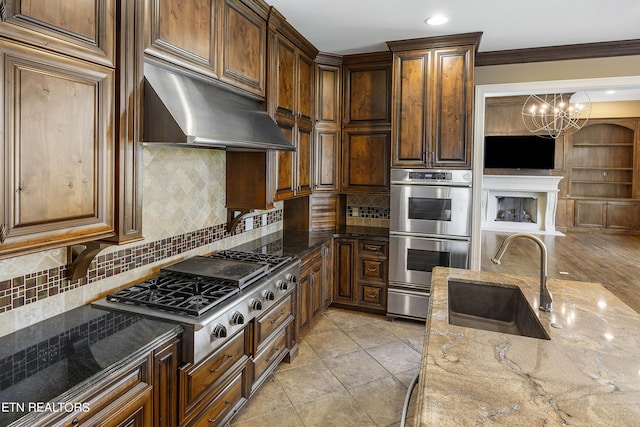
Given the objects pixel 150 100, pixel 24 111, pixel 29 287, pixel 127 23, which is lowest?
pixel 29 287

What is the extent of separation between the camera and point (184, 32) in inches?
77.9

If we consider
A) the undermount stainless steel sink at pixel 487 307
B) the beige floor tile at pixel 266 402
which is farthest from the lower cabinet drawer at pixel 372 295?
the undermount stainless steel sink at pixel 487 307

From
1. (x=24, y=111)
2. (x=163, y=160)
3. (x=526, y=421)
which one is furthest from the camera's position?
(x=163, y=160)

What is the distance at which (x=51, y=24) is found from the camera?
51.3 inches

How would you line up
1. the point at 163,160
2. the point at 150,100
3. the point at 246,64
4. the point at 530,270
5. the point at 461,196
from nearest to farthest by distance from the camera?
the point at 150,100
the point at 163,160
the point at 246,64
the point at 461,196
the point at 530,270

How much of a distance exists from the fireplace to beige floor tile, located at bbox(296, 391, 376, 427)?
752cm

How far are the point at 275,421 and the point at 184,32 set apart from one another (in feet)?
7.43

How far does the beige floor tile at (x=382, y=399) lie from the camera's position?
7.80 feet

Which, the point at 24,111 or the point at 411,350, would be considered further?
the point at 411,350

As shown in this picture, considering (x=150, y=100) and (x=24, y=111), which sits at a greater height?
(x=150, y=100)

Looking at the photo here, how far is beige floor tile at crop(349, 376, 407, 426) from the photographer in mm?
2379

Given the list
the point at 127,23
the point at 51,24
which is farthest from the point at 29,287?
the point at 127,23

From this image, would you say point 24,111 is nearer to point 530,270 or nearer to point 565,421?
point 565,421

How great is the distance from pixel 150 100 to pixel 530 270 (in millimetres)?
5638
